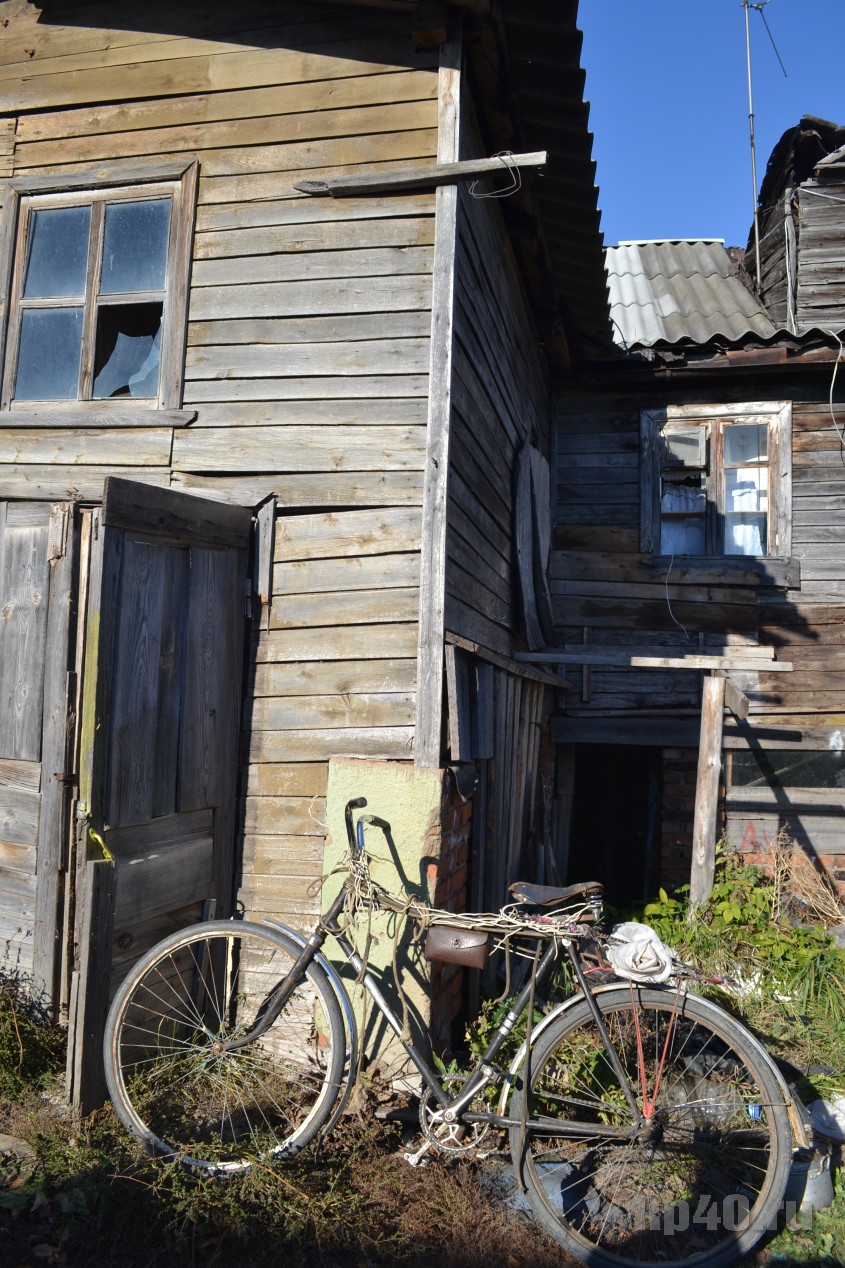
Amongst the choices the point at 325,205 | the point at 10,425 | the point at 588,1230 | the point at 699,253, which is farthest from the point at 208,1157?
the point at 699,253

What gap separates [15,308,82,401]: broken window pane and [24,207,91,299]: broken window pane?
13 centimetres

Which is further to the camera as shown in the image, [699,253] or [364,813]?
[699,253]

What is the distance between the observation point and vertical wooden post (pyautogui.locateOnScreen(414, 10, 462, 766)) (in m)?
4.20

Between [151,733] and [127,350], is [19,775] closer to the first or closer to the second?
[151,733]

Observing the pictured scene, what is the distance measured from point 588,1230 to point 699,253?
10.7 meters

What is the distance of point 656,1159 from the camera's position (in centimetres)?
327

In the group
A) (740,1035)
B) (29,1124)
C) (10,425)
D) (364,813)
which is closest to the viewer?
(740,1035)

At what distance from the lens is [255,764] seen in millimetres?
4531

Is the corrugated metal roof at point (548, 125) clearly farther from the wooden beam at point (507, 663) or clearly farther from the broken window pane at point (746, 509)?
the wooden beam at point (507, 663)

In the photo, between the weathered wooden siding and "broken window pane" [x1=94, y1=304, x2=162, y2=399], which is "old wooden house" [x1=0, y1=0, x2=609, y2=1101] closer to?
"broken window pane" [x1=94, y1=304, x2=162, y2=399]

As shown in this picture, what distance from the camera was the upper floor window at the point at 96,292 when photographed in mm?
4918

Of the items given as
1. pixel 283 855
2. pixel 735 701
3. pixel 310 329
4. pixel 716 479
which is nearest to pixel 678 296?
pixel 716 479

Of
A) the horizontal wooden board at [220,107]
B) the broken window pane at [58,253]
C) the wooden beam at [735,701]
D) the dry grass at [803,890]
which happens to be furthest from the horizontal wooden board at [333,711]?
the dry grass at [803,890]

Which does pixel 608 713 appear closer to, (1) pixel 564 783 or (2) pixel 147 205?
(1) pixel 564 783
